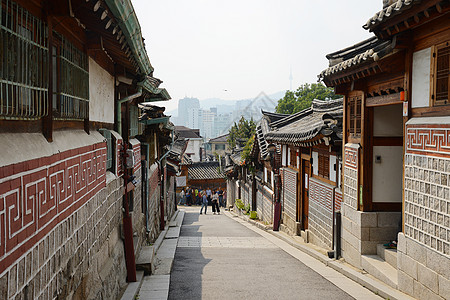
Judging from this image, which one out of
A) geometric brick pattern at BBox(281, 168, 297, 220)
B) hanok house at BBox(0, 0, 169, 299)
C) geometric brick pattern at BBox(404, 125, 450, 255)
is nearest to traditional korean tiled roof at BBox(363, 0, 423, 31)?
geometric brick pattern at BBox(404, 125, 450, 255)

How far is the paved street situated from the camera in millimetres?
10009

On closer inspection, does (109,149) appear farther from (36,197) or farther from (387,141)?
(387,141)

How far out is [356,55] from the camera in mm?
11695

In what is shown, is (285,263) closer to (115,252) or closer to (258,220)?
(115,252)

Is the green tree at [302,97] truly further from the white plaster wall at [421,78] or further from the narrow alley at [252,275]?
the white plaster wall at [421,78]

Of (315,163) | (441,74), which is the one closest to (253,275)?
(315,163)

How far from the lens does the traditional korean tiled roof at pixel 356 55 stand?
8.88m

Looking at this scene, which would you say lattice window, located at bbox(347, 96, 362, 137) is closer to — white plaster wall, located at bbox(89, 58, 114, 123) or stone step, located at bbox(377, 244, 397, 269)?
stone step, located at bbox(377, 244, 397, 269)

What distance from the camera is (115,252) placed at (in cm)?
927

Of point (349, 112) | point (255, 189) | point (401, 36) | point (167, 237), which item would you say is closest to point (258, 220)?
point (255, 189)

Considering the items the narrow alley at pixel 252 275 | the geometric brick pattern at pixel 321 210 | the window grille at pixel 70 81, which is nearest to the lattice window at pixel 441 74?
the narrow alley at pixel 252 275

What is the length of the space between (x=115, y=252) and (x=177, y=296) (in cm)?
186

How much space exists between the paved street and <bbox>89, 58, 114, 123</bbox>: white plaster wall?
4.40 metres

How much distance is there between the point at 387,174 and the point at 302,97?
1998 inches
